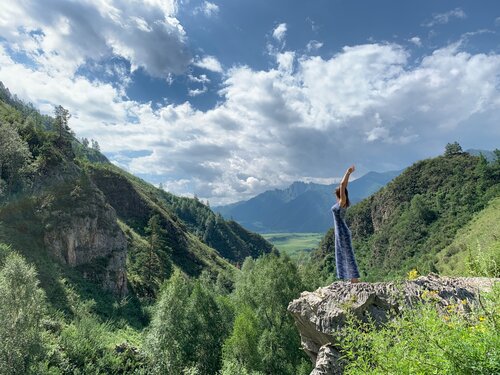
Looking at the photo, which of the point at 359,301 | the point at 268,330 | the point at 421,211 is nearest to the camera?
the point at 359,301

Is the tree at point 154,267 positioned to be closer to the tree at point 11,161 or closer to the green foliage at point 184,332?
the tree at point 11,161

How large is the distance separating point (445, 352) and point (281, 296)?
35.7 meters

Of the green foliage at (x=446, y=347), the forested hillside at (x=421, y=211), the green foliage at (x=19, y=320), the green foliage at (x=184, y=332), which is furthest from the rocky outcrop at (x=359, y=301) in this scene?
the forested hillside at (x=421, y=211)

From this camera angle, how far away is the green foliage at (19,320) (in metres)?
30.2

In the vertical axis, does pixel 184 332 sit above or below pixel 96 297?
below

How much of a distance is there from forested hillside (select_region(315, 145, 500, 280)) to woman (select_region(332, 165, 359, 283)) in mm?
78659

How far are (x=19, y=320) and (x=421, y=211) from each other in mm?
120207

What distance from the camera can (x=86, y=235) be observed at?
2835 inches

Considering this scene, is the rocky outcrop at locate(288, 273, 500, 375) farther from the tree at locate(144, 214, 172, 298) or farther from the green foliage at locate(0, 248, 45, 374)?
the tree at locate(144, 214, 172, 298)

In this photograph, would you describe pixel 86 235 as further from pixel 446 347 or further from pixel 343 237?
pixel 446 347

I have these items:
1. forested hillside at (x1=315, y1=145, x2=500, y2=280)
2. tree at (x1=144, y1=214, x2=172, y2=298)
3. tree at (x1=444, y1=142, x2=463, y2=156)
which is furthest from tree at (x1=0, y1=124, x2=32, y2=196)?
tree at (x1=444, y1=142, x2=463, y2=156)

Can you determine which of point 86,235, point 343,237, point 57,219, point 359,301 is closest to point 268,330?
point 343,237

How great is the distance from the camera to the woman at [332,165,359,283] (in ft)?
32.1

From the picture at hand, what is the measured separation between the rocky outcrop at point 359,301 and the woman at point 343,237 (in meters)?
0.41
